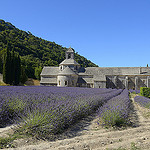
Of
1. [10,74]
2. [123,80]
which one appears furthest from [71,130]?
[123,80]

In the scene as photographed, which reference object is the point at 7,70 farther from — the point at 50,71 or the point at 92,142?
the point at 92,142

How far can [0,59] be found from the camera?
31.8m

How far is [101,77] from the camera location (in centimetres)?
3027

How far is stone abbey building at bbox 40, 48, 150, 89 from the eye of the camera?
30078 mm

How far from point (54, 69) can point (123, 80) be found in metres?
15.4

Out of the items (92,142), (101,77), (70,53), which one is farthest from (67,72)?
(92,142)

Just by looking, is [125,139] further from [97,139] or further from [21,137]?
[21,137]

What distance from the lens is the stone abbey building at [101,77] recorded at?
98.7ft

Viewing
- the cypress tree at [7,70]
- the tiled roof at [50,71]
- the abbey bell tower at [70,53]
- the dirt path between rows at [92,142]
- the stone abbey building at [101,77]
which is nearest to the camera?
the dirt path between rows at [92,142]

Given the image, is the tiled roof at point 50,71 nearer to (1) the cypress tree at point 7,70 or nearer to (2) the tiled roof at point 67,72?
(2) the tiled roof at point 67,72

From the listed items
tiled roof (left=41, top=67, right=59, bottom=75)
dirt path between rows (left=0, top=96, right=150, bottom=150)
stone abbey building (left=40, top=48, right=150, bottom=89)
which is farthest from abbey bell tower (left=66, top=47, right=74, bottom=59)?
dirt path between rows (left=0, top=96, right=150, bottom=150)

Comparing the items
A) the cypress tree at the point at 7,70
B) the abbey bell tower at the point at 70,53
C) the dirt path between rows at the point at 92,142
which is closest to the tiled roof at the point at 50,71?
the abbey bell tower at the point at 70,53

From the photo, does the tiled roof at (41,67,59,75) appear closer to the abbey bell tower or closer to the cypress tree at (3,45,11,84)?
the abbey bell tower

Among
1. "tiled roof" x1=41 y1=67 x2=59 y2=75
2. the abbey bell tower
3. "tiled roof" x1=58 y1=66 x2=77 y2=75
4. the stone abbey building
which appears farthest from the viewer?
the abbey bell tower
